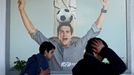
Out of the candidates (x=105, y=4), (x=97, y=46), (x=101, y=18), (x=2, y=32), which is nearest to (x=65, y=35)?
(x=101, y=18)

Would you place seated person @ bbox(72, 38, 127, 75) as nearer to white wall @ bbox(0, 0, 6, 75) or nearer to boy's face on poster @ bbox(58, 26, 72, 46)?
boy's face on poster @ bbox(58, 26, 72, 46)

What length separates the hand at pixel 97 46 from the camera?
2.83 meters

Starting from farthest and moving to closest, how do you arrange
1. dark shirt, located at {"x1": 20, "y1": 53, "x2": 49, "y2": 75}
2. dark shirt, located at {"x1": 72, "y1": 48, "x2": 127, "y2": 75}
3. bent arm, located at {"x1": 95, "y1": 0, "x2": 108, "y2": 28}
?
bent arm, located at {"x1": 95, "y1": 0, "x2": 108, "y2": 28}
dark shirt, located at {"x1": 20, "y1": 53, "x2": 49, "y2": 75}
dark shirt, located at {"x1": 72, "y1": 48, "x2": 127, "y2": 75}

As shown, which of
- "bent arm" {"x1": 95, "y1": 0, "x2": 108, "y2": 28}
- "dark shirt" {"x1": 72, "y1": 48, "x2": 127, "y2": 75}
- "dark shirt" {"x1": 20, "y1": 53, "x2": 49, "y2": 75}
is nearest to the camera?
"dark shirt" {"x1": 72, "y1": 48, "x2": 127, "y2": 75}

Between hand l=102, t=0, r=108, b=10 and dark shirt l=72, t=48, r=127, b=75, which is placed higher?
hand l=102, t=0, r=108, b=10

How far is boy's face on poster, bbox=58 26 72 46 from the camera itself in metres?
5.48

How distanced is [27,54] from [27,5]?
2.46 ft

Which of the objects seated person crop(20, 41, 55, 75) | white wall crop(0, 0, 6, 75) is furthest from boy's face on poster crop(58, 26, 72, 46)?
seated person crop(20, 41, 55, 75)

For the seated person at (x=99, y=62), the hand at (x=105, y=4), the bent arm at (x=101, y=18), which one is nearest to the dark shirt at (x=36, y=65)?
the seated person at (x=99, y=62)

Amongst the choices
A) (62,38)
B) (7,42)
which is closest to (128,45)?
(62,38)

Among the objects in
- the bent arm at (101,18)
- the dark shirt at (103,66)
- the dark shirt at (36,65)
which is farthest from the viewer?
the bent arm at (101,18)

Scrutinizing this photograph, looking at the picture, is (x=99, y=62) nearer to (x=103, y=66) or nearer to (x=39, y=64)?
(x=103, y=66)

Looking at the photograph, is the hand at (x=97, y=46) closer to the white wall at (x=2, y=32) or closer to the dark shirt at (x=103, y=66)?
the dark shirt at (x=103, y=66)

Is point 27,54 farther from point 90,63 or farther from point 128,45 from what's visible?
point 90,63
